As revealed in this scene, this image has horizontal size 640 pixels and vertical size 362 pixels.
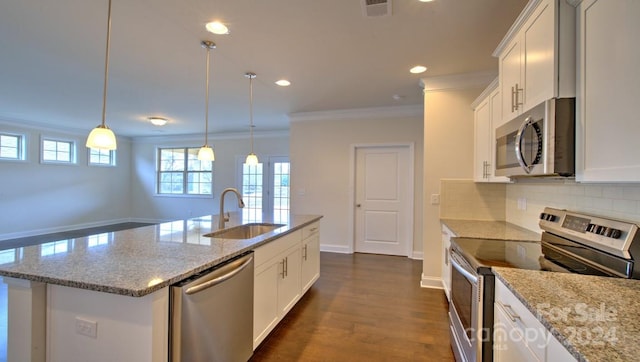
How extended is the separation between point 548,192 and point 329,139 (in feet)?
11.2

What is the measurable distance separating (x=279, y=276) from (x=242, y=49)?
2.08m

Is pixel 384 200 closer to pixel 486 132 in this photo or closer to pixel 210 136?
pixel 486 132

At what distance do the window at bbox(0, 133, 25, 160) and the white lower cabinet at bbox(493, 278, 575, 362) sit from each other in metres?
8.53

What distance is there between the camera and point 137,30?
238 centimetres

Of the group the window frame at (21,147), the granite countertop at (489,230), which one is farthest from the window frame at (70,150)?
the granite countertop at (489,230)

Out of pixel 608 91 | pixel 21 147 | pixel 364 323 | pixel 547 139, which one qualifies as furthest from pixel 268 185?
pixel 608 91

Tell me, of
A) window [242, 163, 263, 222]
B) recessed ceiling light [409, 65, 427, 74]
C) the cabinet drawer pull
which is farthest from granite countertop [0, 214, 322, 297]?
window [242, 163, 263, 222]

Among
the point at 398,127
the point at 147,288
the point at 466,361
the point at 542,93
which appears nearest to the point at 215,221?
the point at 147,288

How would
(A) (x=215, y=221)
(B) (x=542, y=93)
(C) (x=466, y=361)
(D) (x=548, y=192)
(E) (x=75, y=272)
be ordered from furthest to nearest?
1. (A) (x=215, y=221)
2. (D) (x=548, y=192)
3. (C) (x=466, y=361)
4. (B) (x=542, y=93)
5. (E) (x=75, y=272)

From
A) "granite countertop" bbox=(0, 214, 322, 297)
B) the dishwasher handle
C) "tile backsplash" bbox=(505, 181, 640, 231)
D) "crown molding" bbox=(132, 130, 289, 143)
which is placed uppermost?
"crown molding" bbox=(132, 130, 289, 143)

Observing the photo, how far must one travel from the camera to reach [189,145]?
25.7ft

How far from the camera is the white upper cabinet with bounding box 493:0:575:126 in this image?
1.40 meters

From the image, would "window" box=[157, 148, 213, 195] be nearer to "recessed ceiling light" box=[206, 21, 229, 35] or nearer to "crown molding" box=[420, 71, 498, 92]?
"recessed ceiling light" box=[206, 21, 229, 35]

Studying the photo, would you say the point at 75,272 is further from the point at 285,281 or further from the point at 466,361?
the point at 466,361
